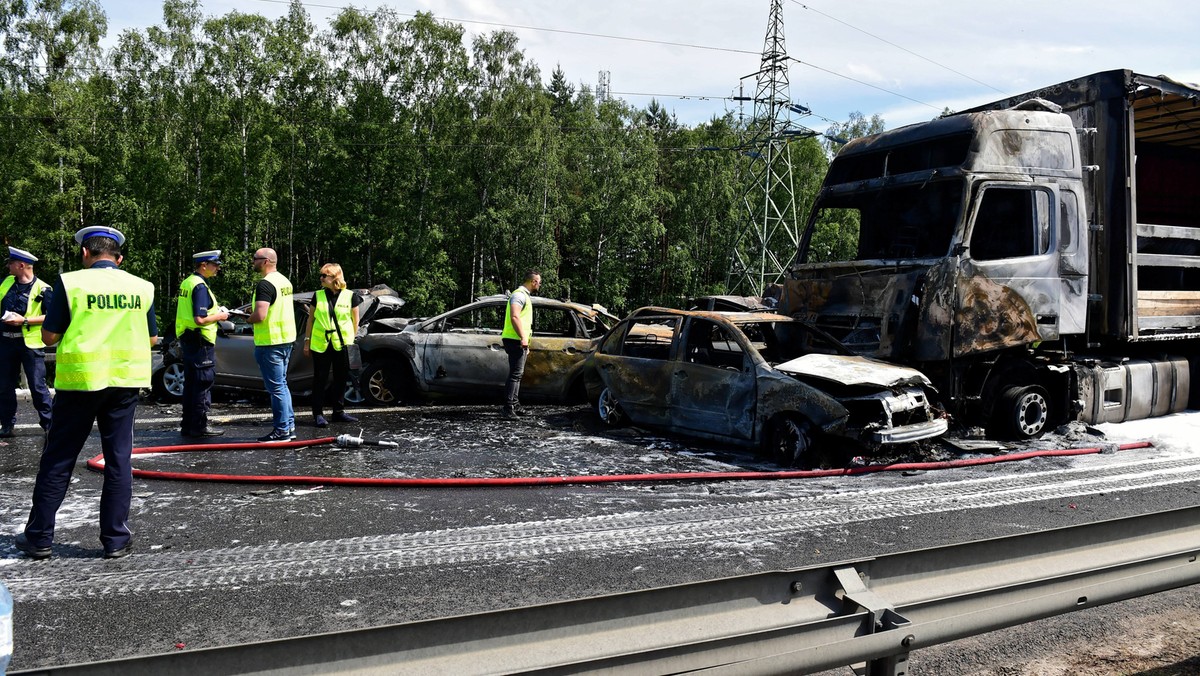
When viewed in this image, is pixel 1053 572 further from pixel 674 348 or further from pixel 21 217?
pixel 21 217

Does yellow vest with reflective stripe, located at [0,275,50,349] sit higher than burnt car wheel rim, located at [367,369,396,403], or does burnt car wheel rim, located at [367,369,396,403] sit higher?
yellow vest with reflective stripe, located at [0,275,50,349]

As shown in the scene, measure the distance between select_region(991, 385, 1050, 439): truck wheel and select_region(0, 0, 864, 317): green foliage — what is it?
23.6 meters

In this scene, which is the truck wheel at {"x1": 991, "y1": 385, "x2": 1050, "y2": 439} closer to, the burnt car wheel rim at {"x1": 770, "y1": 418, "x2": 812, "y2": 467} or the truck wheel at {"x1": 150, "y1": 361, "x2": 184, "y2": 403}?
the burnt car wheel rim at {"x1": 770, "y1": 418, "x2": 812, "y2": 467}

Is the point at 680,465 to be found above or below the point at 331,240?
below

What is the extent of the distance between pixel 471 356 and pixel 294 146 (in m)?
23.8

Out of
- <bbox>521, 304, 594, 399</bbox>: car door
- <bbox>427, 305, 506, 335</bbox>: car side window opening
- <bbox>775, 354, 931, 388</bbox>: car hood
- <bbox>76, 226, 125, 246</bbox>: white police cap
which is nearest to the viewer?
<bbox>76, 226, 125, 246</bbox>: white police cap

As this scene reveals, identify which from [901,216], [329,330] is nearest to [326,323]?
[329,330]

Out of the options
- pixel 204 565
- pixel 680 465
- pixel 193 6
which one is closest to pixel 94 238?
pixel 204 565

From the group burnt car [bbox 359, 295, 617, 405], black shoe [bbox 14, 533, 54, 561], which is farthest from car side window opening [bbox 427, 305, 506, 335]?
black shoe [bbox 14, 533, 54, 561]

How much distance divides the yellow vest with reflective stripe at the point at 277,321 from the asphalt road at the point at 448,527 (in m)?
1.10

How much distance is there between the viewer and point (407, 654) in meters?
2.06

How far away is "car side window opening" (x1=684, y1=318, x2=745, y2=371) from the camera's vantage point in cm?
812

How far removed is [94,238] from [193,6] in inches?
1232

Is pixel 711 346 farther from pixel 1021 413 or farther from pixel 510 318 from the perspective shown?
pixel 1021 413
